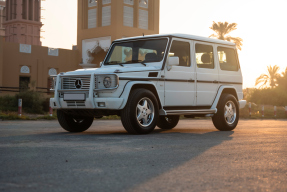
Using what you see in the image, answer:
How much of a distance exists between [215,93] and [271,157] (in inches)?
212

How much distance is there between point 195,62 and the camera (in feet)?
37.4

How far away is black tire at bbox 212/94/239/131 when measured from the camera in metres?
11.9

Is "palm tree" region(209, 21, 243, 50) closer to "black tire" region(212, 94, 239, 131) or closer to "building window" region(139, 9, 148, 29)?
"building window" region(139, 9, 148, 29)

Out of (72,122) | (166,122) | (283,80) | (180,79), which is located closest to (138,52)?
(180,79)

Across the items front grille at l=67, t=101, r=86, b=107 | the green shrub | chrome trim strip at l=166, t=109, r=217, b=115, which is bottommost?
the green shrub

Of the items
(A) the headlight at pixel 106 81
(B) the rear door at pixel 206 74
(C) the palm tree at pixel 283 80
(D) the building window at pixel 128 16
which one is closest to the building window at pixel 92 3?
(D) the building window at pixel 128 16

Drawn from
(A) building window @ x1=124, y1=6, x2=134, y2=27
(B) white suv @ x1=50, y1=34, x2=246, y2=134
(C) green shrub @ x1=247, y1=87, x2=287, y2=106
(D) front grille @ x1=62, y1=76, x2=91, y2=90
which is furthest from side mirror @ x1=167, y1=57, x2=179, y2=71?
(C) green shrub @ x1=247, y1=87, x2=287, y2=106

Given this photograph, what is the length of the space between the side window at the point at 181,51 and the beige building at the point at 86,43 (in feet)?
120

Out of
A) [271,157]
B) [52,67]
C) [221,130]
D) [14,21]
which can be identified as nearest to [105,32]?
[52,67]

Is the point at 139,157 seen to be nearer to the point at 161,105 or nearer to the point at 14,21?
the point at 161,105

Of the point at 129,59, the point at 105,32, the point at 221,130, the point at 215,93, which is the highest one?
the point at 105,32

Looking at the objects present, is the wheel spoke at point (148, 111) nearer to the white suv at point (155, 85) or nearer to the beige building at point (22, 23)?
the white suv at point (155, 85)

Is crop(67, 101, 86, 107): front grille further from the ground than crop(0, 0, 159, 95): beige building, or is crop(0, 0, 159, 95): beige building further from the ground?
crop(0, 0, 159, 95): beige building

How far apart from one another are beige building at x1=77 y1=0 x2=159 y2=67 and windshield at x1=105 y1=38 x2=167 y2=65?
3823 centimetres
